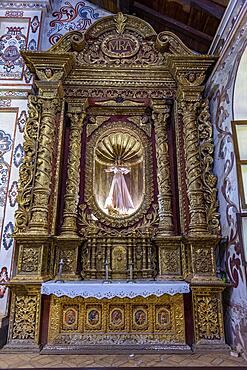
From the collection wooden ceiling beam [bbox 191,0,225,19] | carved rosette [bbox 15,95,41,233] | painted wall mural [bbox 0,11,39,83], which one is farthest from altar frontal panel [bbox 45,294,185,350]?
wooden ceiling beam [bbox 191,0,225,19]

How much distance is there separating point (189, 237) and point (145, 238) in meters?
0.71

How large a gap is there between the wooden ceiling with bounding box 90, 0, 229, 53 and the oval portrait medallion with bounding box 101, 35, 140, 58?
816 millimetres

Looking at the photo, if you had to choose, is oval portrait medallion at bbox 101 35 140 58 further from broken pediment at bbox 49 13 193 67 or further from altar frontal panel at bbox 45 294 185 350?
altar frontal panel at bbox 45 294 185 350

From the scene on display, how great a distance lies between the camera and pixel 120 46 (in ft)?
17.8

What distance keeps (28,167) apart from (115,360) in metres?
2.86

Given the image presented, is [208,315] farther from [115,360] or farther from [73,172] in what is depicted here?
[73,172]

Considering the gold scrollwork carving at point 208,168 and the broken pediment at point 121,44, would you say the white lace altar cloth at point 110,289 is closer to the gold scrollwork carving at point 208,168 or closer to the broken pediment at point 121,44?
the gold scrollwork carving at point 208,168

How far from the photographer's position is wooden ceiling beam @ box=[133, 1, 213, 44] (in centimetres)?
548

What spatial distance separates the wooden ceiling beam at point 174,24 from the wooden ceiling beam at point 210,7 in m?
0.58

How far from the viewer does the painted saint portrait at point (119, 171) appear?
5082 mm

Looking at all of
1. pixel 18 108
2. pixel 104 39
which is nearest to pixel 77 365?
pixel 18 108

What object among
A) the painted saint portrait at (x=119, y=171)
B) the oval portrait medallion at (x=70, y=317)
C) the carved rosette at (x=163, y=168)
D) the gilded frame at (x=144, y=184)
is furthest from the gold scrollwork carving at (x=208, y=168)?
the oval portrait medallion at (x=70, y=317)

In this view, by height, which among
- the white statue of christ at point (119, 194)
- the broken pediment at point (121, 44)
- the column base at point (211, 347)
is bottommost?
the column base at point (211, 347)

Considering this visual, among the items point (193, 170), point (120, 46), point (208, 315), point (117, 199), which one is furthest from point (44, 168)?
point (208, 315)
